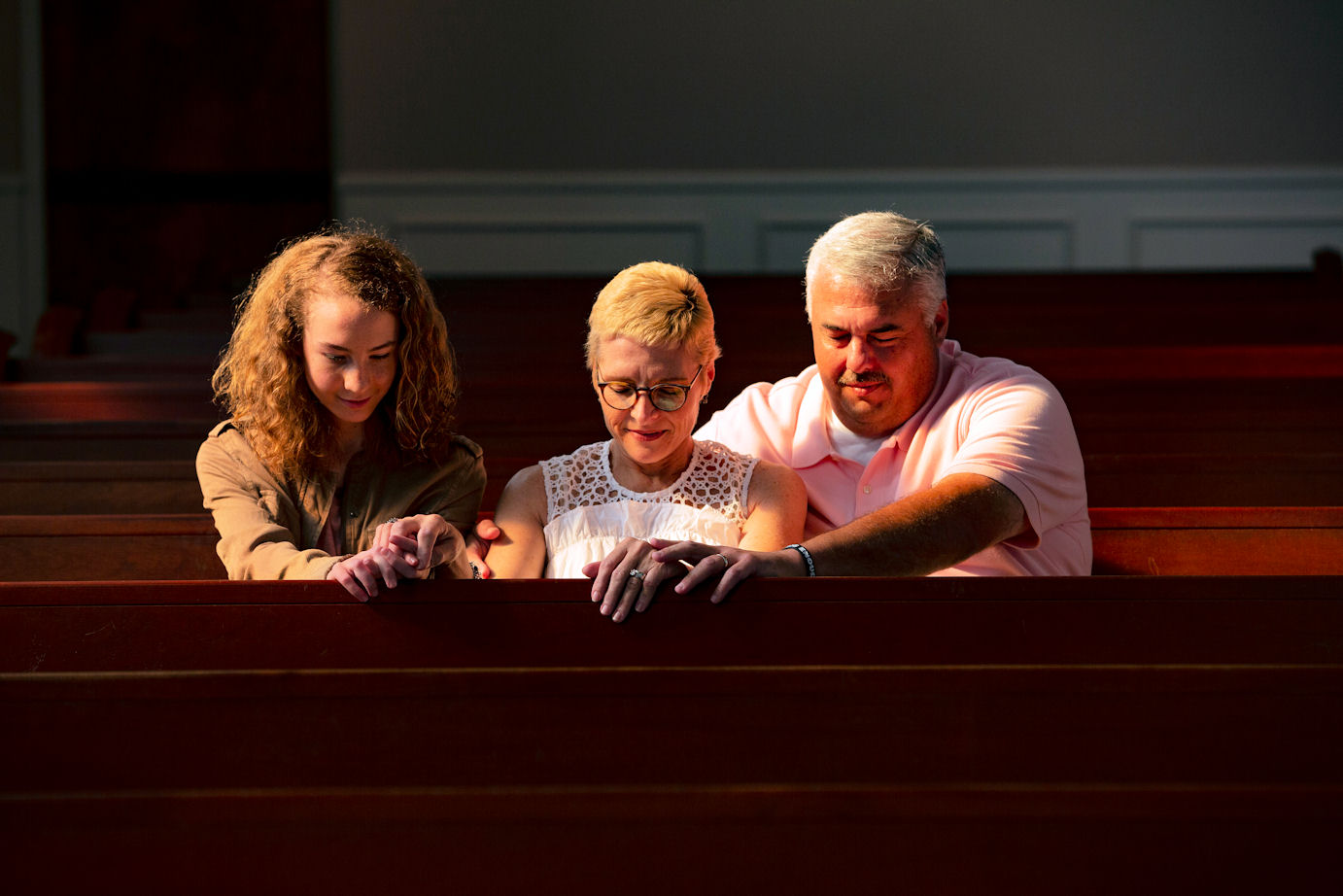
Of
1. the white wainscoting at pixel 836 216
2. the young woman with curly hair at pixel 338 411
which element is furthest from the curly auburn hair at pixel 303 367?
the white wainscoting at pixel 836 216

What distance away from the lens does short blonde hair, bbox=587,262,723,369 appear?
1.33 metres

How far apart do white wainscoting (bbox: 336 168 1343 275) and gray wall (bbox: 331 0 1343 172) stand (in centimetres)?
8

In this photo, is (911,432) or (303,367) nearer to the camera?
(303,367)

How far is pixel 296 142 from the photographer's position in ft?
15.9

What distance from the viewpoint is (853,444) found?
5.41 feet

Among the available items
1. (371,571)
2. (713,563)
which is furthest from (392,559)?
(713,563)

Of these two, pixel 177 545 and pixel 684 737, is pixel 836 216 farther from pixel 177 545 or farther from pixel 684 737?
pixel 684 737

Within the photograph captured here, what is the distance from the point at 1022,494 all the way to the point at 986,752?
1.35ft

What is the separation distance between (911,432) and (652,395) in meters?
0.44

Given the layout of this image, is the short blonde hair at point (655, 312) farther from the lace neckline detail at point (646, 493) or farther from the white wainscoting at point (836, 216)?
the white wainscoting at point (836, 216)

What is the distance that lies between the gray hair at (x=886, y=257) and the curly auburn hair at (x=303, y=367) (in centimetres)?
49

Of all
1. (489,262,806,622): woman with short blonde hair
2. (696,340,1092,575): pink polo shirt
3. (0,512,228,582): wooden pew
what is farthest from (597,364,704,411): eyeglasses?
(0,512,228,582): wooden pew

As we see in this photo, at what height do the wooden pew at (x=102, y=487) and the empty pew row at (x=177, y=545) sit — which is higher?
the wooden pew at (x=102, y=487)

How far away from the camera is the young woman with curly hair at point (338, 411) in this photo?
1383 millimetres
